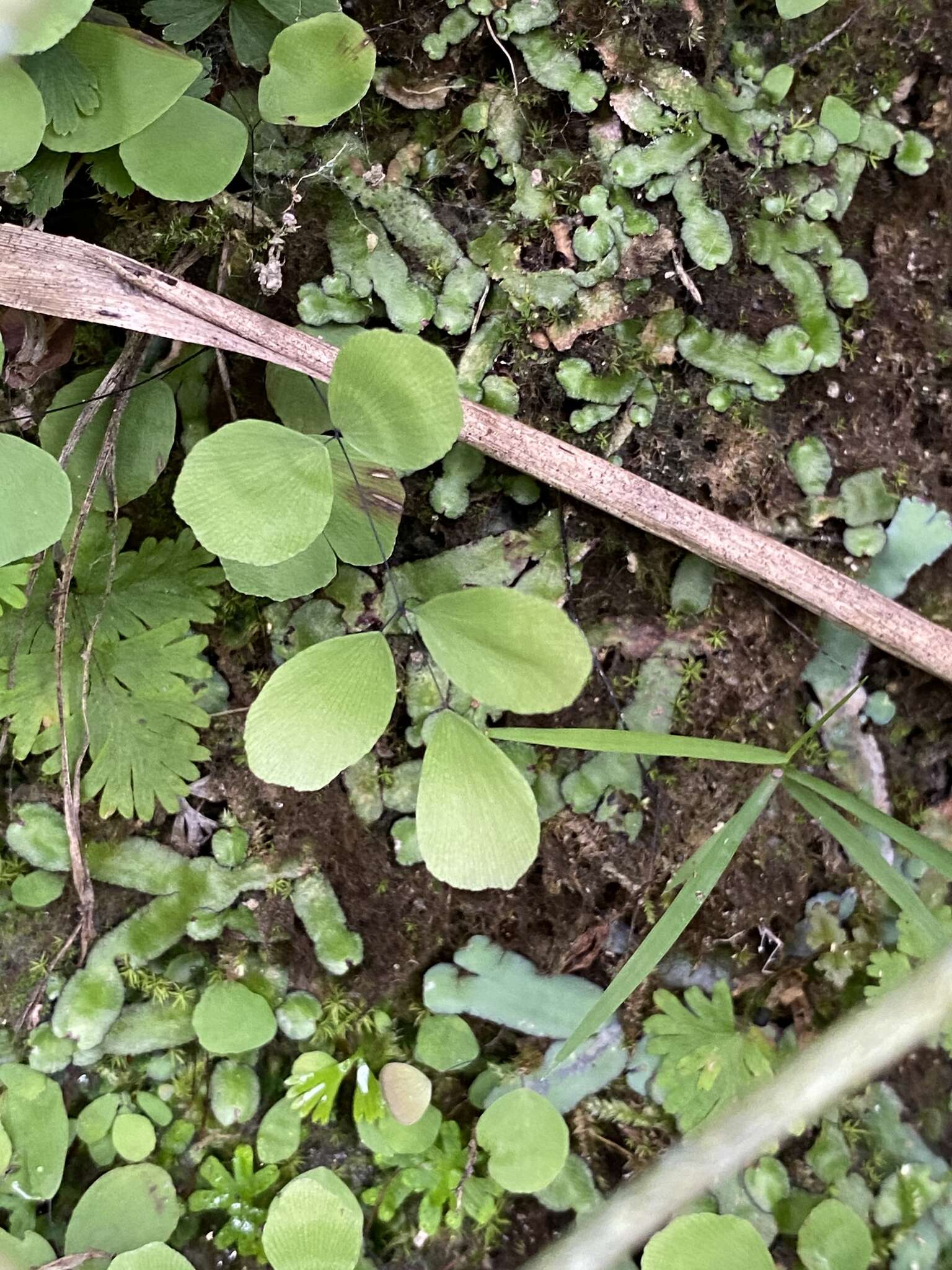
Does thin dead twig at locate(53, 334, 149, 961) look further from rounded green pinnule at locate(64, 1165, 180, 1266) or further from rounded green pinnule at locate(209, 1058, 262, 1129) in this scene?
rounded green pinnule at locate(64, 1165, 180, 1266)

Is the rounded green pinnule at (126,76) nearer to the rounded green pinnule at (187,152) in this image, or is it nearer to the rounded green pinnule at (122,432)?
the rounded green pinnule at (187,152)

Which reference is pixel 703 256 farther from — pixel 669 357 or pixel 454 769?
pixel 454 769

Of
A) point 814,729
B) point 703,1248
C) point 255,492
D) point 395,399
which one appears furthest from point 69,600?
point 703,1248

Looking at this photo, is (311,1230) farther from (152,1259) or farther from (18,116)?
(18,116)

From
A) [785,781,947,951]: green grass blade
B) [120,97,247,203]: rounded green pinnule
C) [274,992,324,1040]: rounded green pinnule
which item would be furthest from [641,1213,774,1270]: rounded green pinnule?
[120,97,247,203]: rounded green pinnule

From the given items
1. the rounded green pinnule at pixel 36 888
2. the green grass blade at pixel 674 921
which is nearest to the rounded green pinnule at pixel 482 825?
the green grass blade at pixel 674 921

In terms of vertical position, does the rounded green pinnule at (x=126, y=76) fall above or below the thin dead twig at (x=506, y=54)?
below
